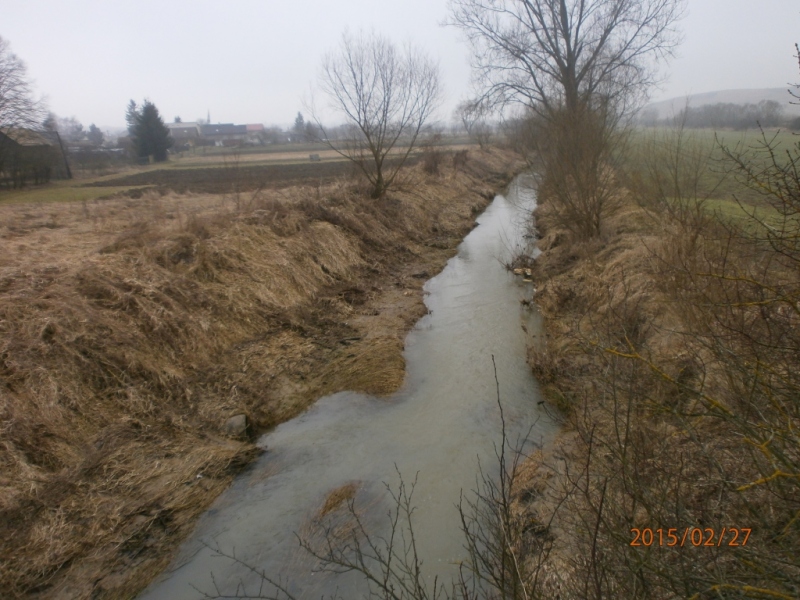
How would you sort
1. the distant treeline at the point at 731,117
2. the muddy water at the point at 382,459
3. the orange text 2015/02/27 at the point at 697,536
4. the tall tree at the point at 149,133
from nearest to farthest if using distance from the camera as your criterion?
the orange text 2015/02/27 at the point at 697,536 → the muddy water at the point at 382,459 → the distant treeline at the point at 731,117 → the tall tree at the point at 149,133

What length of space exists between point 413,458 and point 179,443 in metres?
2.98

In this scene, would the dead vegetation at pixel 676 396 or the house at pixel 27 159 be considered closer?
the dead vegetation at pixel 676 396

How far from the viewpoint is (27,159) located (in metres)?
21.0

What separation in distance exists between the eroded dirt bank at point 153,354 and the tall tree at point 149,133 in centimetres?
2959

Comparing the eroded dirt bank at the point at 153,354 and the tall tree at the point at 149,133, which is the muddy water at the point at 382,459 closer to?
the eroded dirt bank at the point at 153,354

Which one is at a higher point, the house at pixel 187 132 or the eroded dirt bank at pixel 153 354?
the house at pixel 187 132

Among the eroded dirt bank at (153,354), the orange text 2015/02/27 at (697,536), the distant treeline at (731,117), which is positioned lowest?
the eroded dirt bank at (153,354)

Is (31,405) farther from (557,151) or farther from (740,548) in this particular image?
(557,151)

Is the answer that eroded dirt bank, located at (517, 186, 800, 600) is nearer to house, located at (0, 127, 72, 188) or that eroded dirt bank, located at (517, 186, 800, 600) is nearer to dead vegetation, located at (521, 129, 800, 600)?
dead vegetation, located at (521, 129, 800, 600)

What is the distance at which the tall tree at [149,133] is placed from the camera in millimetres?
39219

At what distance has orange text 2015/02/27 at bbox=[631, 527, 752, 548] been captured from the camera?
2.14m

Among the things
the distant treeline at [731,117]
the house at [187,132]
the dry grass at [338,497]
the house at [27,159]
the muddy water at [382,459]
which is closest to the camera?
the muddy water at [382,459]

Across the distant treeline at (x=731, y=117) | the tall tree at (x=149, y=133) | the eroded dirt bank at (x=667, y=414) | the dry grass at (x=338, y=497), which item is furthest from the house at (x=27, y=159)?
the distant treeline at (x=731, y=117)

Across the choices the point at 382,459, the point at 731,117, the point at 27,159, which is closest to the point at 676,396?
the point at 382,459
